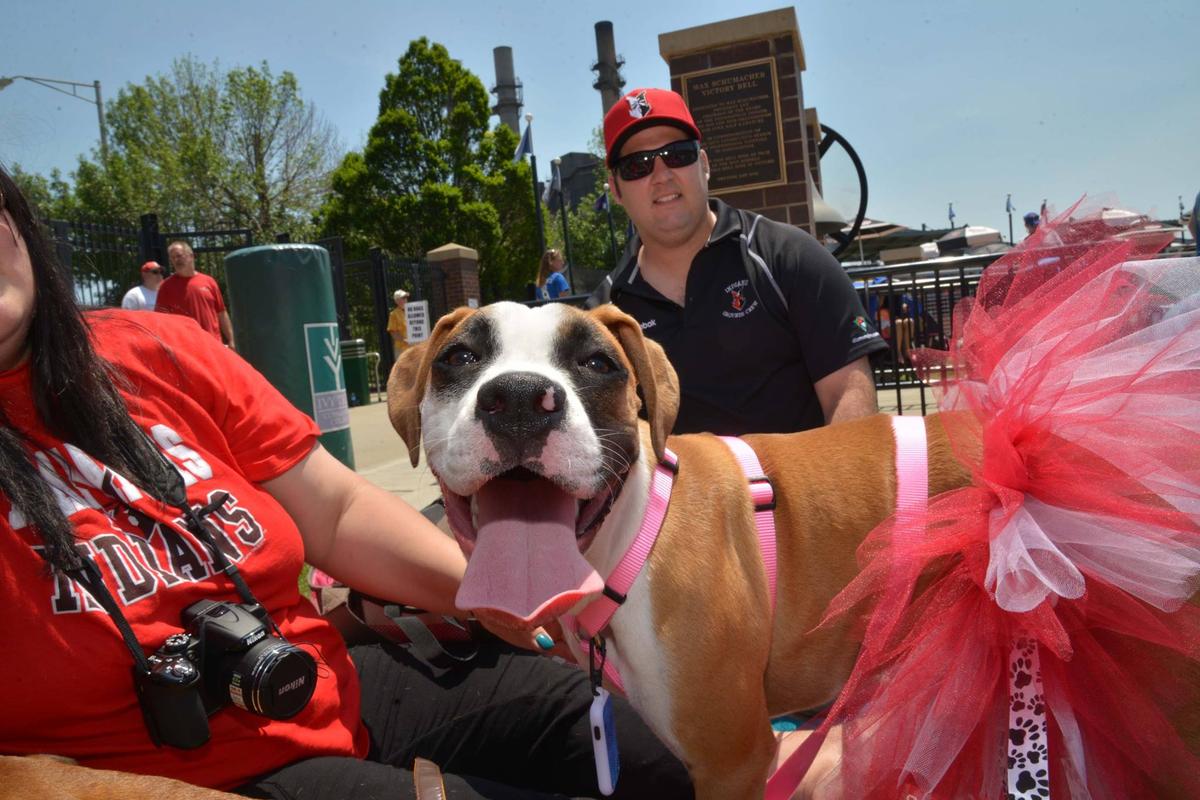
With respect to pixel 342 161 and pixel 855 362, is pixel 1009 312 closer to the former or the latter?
pixel 855 362

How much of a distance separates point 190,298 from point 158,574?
397 inches

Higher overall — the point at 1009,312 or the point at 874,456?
the point at 1009,312

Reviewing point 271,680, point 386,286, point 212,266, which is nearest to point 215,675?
point 271,680

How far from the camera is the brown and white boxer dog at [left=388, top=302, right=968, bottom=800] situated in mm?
1837

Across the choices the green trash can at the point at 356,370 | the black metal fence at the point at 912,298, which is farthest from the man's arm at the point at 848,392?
the green trash can at the point at 356,370

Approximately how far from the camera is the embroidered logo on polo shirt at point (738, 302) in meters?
3.28

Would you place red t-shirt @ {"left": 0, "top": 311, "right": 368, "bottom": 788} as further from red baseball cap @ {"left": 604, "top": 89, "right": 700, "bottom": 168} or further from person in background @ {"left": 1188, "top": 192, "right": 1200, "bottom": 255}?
person in background @ {"left": 1188, "top": 192, "right": 1200, "bottom": 255}

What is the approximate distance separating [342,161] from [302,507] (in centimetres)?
3350

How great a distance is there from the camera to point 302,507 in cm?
222

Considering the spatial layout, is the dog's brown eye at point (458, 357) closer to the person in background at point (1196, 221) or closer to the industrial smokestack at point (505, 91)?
the person in background at point (1196, 221)

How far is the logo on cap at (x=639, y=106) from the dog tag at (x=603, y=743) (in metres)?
2.39

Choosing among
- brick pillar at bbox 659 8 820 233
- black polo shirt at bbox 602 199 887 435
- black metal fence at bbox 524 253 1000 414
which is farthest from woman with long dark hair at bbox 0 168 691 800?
brick pillar at bbox 659 8 820 233

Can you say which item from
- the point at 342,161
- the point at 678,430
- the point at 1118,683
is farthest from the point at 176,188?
the point at 1118,683

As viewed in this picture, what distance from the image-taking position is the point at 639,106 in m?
3.54
